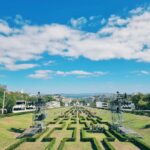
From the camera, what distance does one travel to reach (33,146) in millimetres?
51625

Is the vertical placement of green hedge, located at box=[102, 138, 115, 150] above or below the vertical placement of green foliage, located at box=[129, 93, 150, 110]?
below

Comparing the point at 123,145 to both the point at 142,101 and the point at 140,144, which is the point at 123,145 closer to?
the point at 140,144

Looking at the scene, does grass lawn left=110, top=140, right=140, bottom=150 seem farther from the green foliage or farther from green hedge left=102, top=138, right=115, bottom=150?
the green foliage

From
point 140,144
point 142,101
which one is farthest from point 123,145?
point 142,101

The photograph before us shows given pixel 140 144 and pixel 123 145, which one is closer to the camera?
pixel 140 144

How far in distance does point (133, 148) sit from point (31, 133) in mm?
22740

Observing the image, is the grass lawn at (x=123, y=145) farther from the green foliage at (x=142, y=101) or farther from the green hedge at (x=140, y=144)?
the green foliage at (x=142, y=101)

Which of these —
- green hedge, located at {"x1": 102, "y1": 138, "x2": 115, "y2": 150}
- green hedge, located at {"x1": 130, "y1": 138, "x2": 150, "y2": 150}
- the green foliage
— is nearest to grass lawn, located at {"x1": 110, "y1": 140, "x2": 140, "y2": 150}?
green hedge, located at {"x1": 130, "y1": 138, "x2": 150, "y2": 150}

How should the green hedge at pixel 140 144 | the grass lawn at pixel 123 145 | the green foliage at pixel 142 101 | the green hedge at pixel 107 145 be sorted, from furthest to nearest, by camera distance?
the green foliage at pixel 142 101 < the grass lawn at pixel 123 145 < the green hedge at pixel 140 144 < the green hedge at pixel 107 145

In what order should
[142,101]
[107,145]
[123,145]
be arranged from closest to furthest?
[107,145] → [123,145] → [142,101]

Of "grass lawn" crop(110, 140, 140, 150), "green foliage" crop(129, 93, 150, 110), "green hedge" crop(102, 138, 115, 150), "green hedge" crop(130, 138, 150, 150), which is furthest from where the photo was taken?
"green foliage" crop(129, 93, 150, 110)

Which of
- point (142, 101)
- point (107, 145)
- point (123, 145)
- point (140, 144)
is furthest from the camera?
point (142, 101)

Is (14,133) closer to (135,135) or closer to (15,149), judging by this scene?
(15,149)

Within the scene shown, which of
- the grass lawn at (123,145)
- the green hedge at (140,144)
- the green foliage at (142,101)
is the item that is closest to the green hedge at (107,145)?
the grass lawn at (123,145)
